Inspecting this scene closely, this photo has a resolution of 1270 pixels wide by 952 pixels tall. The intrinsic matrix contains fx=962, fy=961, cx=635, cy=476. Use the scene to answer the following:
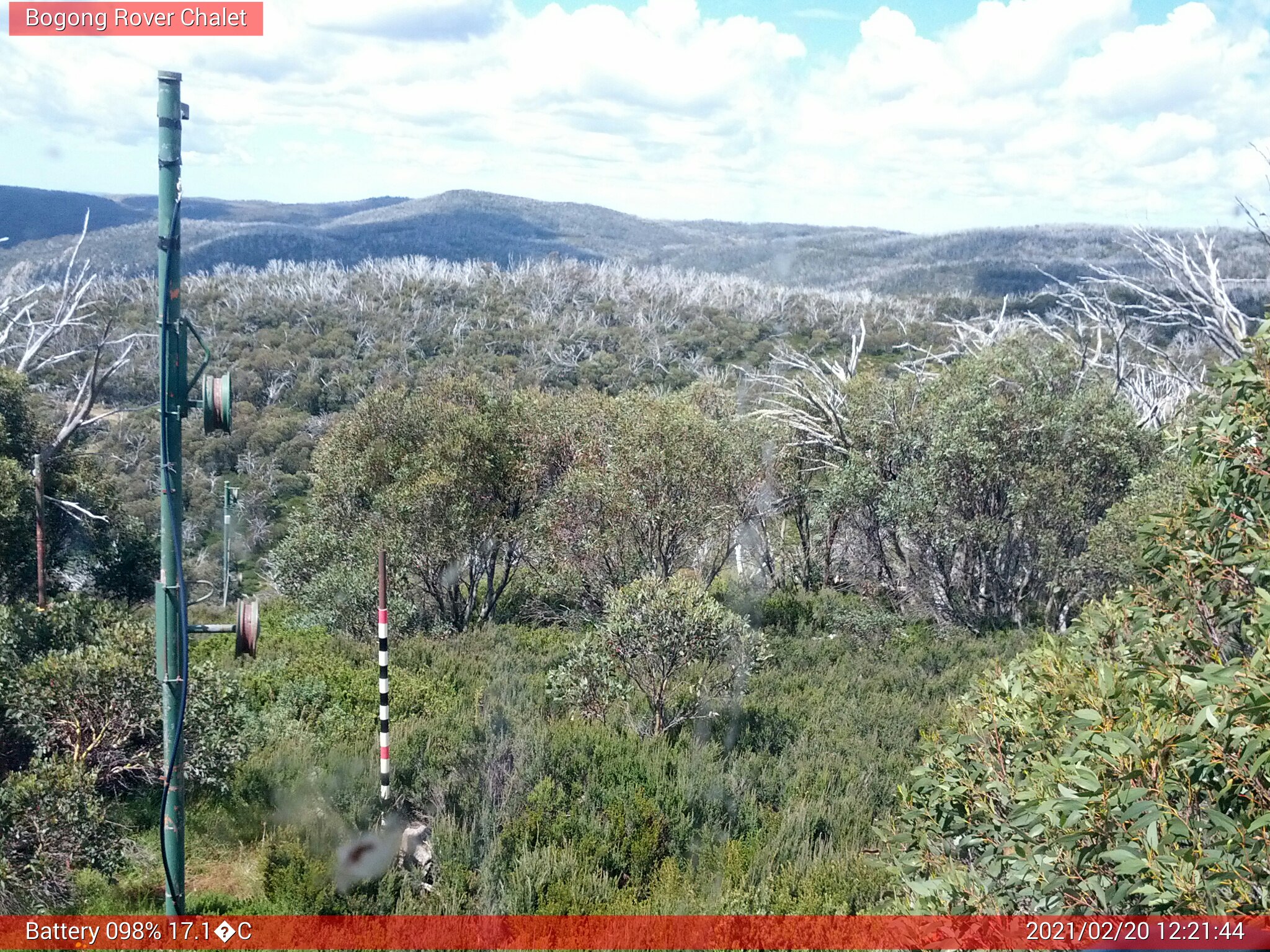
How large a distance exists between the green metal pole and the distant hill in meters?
44.0

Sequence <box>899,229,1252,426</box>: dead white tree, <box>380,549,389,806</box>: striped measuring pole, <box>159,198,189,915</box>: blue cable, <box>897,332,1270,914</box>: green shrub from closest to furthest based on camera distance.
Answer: <box>897,332,1270,914</box>: green shrub < <box>159,198,189,915</box>: blue cable < <box>380,549,389,806</box>: striped measuring pole < <box>899,229,1252,426</box>: dead white tree

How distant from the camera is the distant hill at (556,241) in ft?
254

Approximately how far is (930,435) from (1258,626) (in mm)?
11297

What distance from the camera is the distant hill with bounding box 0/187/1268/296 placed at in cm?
7738

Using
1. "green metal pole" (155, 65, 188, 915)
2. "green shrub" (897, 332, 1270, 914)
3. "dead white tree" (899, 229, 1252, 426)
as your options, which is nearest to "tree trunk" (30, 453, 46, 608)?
"green metal pole" (155, 65, 188, 915)

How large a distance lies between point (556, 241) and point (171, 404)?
142533 mm

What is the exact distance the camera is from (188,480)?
33.4 m

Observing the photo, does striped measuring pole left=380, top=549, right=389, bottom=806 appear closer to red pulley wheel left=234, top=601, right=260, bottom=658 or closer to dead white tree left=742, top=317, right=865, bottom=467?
red pulley wheel left=234, top=601, right=260, bottom=658

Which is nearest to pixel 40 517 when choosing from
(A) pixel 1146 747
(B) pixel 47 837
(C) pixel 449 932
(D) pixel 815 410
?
Answer: (B) pixel 47 837

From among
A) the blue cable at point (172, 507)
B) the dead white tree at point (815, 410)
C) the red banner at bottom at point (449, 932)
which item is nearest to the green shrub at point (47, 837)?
the red banner at bottom at point (449, 932)

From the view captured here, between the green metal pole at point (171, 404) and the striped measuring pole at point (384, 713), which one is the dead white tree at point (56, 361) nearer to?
the striped measuring pole at point (384, 713)

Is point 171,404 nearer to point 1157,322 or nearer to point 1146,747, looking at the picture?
point 1146,747

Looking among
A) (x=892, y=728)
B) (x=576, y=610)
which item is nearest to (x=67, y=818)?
(x=892, y=728)

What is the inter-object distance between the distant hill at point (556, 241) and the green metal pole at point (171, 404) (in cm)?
4402
